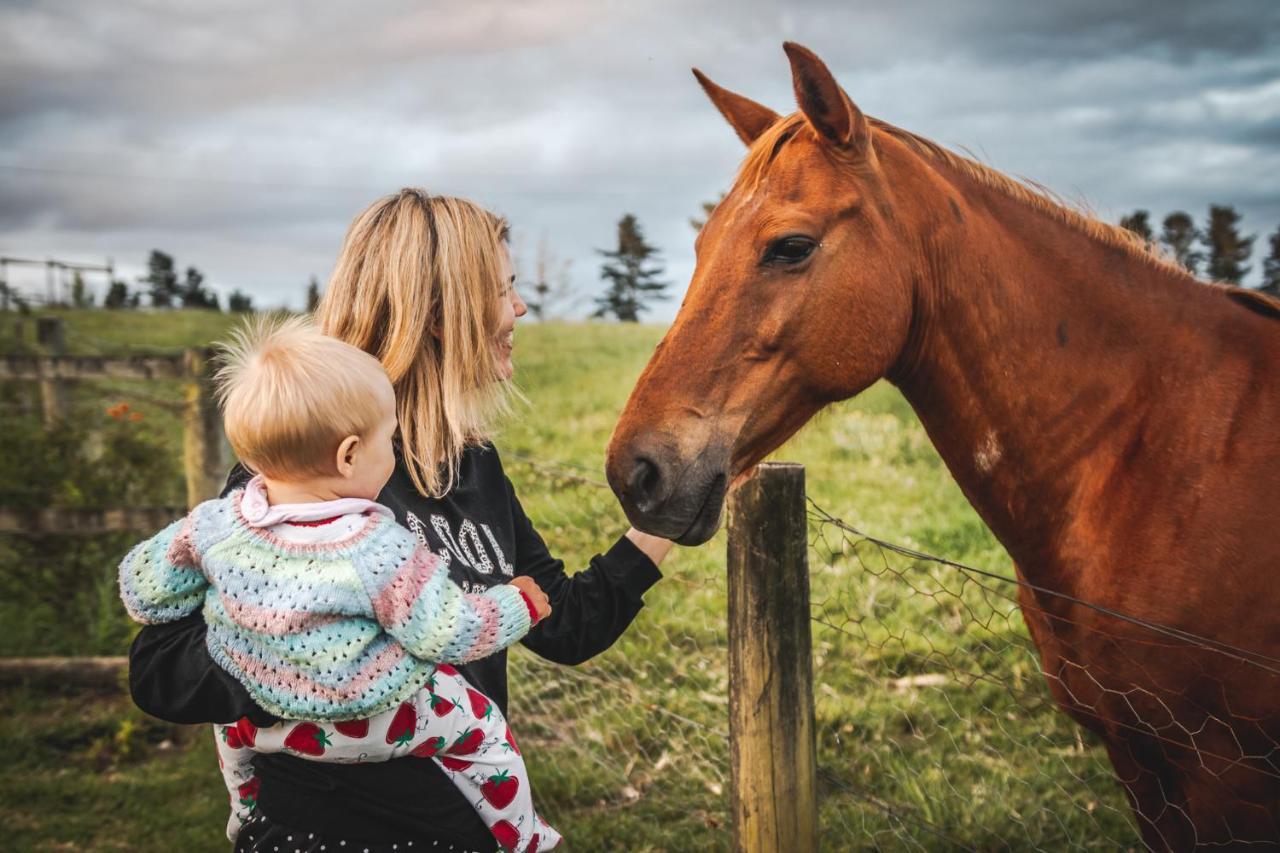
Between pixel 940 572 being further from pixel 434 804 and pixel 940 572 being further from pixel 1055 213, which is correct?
pixel 434 804

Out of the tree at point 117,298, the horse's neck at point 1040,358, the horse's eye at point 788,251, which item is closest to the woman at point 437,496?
the horse's eye at point 788,251

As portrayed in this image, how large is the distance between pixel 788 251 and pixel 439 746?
4.71ft

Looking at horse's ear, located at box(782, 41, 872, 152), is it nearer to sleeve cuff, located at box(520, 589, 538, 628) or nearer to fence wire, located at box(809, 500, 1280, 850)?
fence wire, located at box(809, 500, 1280, 850)

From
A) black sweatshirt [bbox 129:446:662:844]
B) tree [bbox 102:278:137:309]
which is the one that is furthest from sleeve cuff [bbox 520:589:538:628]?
tree [bbox 102:278:137:309]

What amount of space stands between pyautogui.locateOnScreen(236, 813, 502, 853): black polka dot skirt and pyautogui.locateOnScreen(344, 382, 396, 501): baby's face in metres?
0.69

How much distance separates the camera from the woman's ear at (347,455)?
1604mm

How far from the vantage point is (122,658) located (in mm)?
4902

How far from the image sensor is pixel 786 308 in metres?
2.18

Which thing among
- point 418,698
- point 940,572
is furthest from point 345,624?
point 940,572

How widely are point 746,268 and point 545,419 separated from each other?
7.91 m

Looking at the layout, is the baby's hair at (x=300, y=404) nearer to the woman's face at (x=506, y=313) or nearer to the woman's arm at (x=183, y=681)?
the woman's arm at (x=183, y=681)

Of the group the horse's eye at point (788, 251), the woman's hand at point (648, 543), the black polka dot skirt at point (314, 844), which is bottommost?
the black polka dot skirt at point (314, 844)

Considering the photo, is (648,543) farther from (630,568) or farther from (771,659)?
(771,659)

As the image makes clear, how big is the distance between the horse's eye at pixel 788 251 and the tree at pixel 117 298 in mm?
26608
